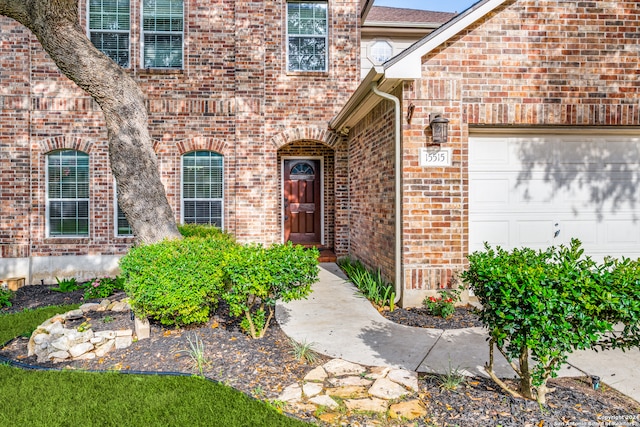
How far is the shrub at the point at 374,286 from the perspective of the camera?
561 centimetres

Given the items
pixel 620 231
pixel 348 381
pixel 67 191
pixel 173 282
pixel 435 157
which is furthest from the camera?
pixel 67 191

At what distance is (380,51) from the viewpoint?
9312 millimetres

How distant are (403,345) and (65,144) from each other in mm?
8045

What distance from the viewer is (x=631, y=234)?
19.4 feet

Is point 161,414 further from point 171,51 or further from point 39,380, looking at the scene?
point 171,51

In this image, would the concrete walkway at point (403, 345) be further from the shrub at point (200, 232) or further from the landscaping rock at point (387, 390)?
the shrub at point (200, 232)

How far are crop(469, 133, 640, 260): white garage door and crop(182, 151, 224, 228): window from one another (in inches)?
211

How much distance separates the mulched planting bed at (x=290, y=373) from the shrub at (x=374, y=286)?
31 centimetres

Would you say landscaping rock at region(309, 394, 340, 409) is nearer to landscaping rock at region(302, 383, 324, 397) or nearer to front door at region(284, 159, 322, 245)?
landscaping rock at region(302, 383, 324, 397)

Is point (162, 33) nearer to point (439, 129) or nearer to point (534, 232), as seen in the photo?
point (439, 129)

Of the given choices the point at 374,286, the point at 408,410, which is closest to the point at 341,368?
the point at 408,410

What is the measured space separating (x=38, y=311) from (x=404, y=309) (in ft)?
18.1

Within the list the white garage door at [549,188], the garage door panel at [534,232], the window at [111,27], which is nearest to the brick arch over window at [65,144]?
the window at [111,27]

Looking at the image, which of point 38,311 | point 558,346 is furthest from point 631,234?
point 38,311
